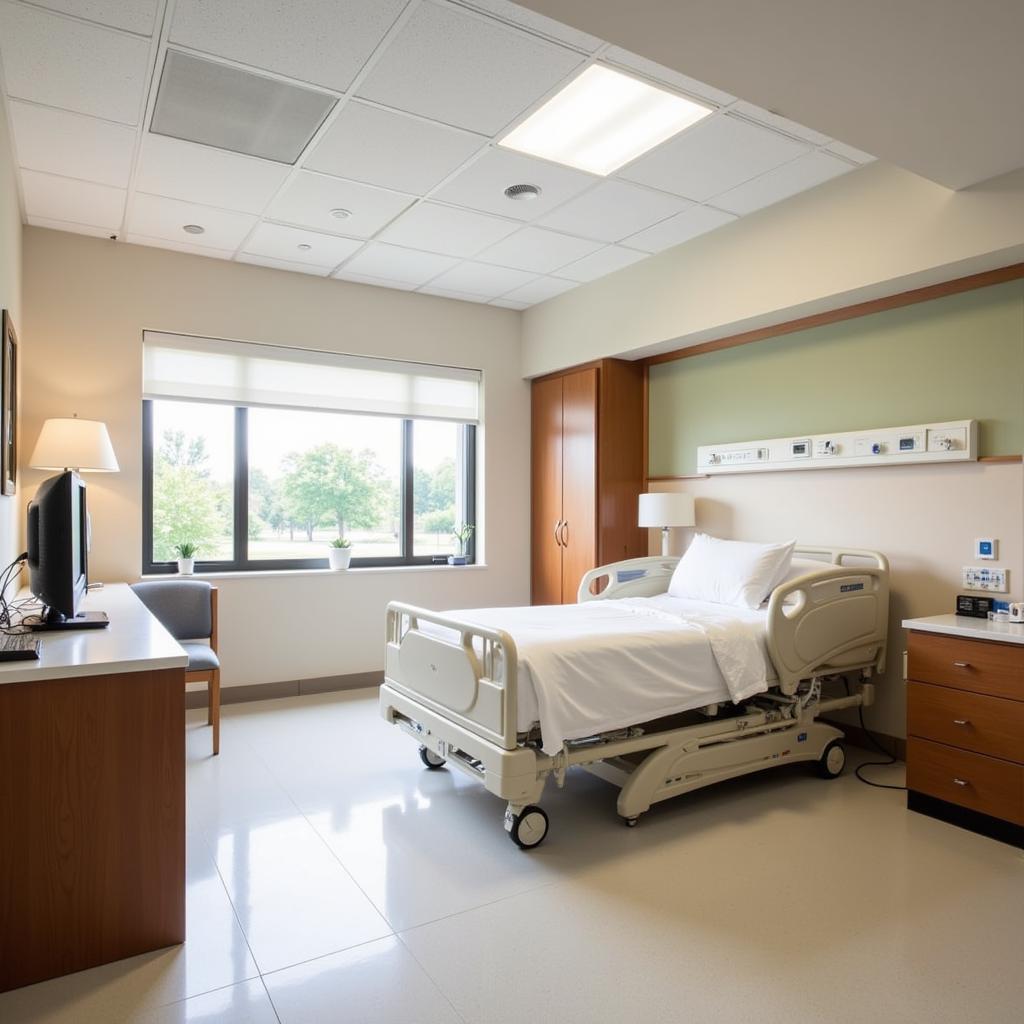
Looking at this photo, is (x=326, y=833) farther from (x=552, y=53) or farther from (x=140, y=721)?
(x=552, y=53)

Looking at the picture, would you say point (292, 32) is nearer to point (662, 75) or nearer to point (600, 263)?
point (662, 75)

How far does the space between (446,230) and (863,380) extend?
7.64ft

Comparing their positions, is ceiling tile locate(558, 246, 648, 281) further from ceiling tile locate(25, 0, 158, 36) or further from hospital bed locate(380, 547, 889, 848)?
ceiling tile locate(25, 0, 158, 36)

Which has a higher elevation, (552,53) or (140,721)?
(552,53)

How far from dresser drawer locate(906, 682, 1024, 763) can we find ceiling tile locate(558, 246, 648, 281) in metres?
2.82

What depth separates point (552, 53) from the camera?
2.48 meters

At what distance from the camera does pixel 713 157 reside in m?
3.18

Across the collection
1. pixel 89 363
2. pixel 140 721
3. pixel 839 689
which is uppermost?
pixel 89 363

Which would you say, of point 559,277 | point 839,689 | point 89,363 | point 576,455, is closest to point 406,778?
point 839,689

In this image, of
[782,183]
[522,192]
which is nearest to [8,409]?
[522,192]

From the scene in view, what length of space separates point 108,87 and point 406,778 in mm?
3000

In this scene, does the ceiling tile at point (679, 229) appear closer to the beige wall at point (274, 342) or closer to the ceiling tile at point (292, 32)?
the beige wall at point (274, 342)

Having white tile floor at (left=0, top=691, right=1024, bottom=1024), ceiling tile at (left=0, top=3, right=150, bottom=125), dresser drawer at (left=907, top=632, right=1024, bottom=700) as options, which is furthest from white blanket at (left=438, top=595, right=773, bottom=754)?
ceiling tile at (left=0, top=3, right=150, bottom=125)

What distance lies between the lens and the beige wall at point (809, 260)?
2990 mm
